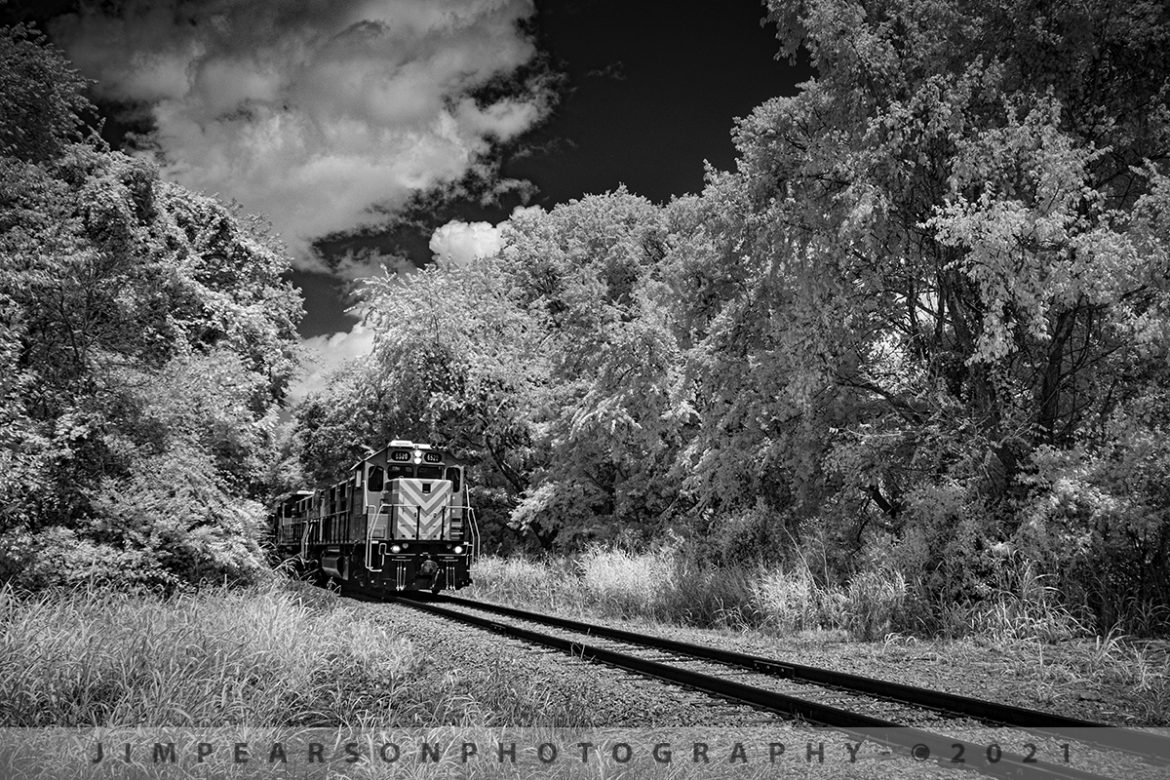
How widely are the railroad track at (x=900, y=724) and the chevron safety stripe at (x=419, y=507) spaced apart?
8575 millimetres

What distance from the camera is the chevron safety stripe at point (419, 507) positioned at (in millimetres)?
18328

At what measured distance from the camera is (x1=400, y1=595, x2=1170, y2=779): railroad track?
533 centimetres

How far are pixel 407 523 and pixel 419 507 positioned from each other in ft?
1.59

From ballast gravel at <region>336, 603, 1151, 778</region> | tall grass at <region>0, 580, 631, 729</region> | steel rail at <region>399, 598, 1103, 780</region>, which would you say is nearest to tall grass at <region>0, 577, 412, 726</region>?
tall grass at <region>0, 580, 631, 729</region>

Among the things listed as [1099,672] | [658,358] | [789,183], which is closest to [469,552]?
[658,358]

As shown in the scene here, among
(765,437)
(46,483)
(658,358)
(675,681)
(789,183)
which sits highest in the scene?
(789,183)

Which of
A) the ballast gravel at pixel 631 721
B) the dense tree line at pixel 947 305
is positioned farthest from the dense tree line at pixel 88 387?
the dense tree line at pixel 947 305

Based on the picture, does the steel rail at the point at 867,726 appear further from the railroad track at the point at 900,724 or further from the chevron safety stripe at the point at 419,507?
the chevron safety stripe at the point at 419,507

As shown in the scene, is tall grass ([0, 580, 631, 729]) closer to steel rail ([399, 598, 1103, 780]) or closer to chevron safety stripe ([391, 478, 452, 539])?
steel rail ([399, 598, 1103, 780])

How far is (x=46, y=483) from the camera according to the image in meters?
10.7

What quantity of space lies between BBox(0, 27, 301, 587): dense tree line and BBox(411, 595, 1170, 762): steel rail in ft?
23.8

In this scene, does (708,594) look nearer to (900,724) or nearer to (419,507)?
(419,507)

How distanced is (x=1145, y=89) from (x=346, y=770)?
14127 millimetres

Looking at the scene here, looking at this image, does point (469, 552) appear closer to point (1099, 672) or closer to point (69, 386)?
point (69, 386)
